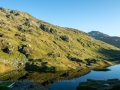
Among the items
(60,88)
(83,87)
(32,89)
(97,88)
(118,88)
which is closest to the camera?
(118,88)

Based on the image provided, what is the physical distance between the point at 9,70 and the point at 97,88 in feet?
442

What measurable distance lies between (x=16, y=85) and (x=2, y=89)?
188ft

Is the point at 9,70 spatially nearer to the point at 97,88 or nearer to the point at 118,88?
the point at 97,88

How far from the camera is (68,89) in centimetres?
10381

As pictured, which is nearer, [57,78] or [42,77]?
[57,78]

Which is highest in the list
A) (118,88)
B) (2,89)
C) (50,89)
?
(2,89)

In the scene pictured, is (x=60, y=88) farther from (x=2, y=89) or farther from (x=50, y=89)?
(x=2, y=89)

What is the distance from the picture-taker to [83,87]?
100 meters

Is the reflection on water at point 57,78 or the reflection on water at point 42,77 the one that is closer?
the reflection on water at point 57,78

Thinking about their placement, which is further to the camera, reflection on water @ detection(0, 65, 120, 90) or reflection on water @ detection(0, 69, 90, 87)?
reflection on water @ detection(0, 69, 90, 87)

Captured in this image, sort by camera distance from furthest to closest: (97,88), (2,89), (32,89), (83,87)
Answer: (83,87) < (97,88) < (32,89) < (2,89)

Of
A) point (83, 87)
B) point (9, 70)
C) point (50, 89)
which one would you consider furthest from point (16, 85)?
point (9, 70)

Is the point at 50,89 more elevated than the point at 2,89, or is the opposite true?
the point at 2,89

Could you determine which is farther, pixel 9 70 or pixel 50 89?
pixel 9 70
